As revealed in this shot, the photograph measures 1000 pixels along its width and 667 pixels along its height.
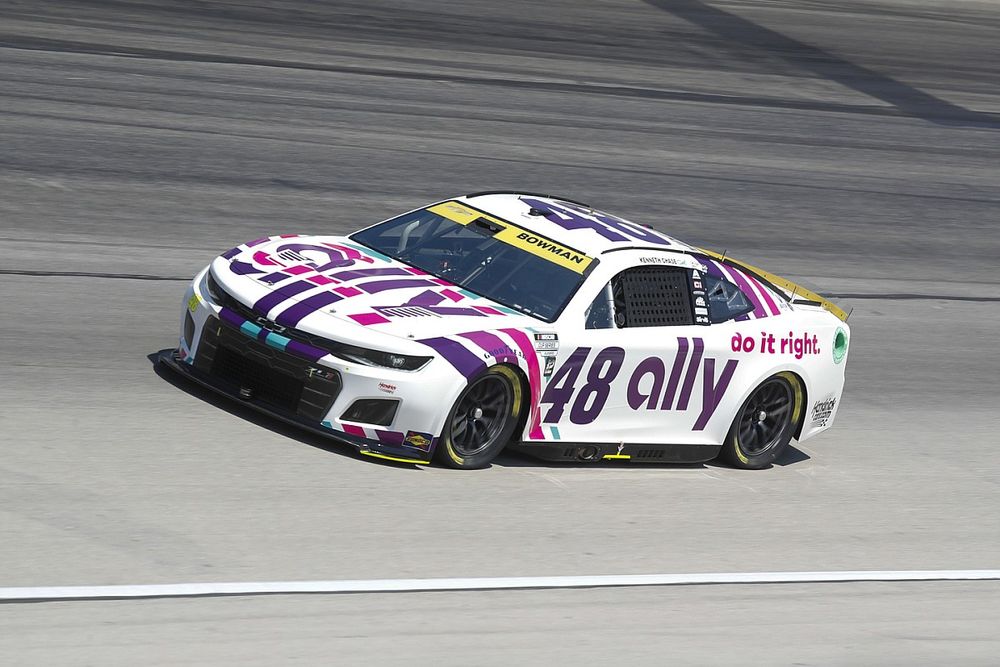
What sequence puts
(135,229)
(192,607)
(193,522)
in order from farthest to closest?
(135,229) → (193,522) → (192,607)

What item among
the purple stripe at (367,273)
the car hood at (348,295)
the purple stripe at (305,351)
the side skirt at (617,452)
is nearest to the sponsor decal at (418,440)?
the car hood at (348,295)

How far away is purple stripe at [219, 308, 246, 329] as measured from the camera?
8.09 meters

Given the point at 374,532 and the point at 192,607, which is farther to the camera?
the point at 374,532

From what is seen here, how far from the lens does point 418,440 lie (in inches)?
309

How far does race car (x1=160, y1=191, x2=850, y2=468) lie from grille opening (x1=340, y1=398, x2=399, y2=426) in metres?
0.01

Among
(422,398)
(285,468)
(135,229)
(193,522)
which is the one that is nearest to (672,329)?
(422,398)

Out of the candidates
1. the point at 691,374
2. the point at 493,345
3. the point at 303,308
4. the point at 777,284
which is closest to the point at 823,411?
the point at 777,284

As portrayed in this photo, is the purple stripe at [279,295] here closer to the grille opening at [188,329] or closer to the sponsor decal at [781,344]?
the grille opening at [188,329]

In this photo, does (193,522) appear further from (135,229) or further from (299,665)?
(135,229)

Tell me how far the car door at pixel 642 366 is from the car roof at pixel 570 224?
0.27 metres

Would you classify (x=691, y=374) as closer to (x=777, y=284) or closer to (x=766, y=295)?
(x=766, y=295)

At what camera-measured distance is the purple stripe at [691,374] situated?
29.3ft

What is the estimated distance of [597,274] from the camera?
28.5ft

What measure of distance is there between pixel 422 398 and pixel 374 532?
0.93 m
